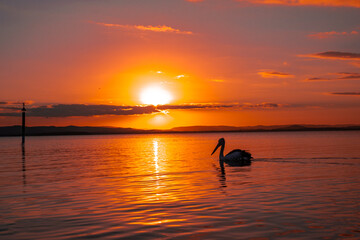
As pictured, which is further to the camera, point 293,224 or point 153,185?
point 153,185

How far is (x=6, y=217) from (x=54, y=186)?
7846 millimetres

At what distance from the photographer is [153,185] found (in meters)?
20.8

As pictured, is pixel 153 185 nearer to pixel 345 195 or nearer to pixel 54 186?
pixel 54 186

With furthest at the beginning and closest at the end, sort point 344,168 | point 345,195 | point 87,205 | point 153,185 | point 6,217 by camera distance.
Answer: point 344,168, point 153,185, point 345,195, point 87,205, point 6,217

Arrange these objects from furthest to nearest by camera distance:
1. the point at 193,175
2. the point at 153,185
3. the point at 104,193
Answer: the point at 193,175
the point at 153,185
the point at 104,193

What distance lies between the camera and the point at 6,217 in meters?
13.1

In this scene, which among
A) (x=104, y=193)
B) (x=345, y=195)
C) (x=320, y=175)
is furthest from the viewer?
(x=320, y=175)

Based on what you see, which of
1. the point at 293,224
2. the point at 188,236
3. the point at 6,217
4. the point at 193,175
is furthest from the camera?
the point at 193,175

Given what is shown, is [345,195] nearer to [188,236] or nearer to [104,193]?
[188,236]

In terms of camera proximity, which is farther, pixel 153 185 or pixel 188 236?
pixel 153 185

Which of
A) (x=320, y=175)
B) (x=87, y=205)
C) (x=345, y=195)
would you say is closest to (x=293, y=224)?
(x=345, y=195)

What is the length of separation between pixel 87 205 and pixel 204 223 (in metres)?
5.53

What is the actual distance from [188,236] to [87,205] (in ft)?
20.3

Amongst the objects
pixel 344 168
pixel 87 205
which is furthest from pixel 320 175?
pixel 87 205
